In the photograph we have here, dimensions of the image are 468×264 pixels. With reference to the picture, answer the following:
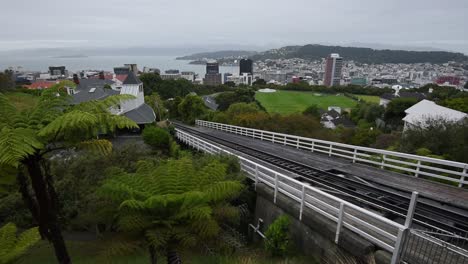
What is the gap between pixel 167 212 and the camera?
482cm

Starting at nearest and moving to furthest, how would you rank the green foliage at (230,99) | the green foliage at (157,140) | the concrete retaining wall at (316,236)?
the concrete retaining wall at (316,236) < the green foliage at (157,140) < the green foliage at (230,99)

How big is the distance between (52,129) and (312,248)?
5.38m

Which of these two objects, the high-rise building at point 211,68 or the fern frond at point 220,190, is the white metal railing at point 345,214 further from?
the high-rise building at point 211,68

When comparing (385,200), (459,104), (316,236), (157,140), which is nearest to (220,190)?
(316,236)

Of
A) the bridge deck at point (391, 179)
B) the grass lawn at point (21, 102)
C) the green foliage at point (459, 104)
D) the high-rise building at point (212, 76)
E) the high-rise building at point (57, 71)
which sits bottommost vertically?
the high-rise building at point (212, 76)

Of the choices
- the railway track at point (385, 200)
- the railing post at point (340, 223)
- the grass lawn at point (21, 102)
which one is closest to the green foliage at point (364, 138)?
the railway track at point (385, 200)

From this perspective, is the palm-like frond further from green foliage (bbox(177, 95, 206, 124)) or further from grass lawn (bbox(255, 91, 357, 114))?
grass lawn (bbox(255, 91, 357, 114))

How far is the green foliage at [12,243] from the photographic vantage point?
14.7 ft

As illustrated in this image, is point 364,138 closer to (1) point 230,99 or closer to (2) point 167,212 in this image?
(2) point 167,212

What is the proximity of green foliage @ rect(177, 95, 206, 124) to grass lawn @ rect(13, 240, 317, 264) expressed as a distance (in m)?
31.7

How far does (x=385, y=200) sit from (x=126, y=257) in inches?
227

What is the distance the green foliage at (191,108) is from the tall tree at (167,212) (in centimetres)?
3382

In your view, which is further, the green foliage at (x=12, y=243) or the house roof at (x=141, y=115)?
the house roof at (x=141, y=115)

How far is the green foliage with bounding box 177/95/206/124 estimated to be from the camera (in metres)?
39.5
